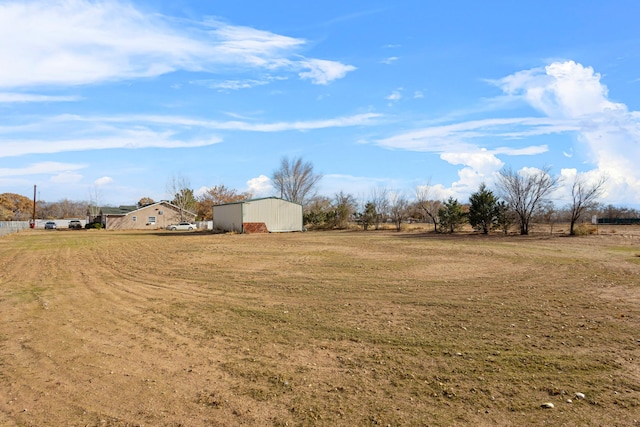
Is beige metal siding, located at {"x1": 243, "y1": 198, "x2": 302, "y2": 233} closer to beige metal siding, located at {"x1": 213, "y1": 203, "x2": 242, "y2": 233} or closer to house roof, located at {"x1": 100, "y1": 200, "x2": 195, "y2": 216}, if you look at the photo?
beige metal siding, located at {"x1": 213, "y1": 203, "x2": 242, "y2": 233}

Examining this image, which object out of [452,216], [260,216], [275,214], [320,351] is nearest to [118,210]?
[260,216]

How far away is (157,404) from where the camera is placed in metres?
4.40

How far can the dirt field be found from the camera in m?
4.27

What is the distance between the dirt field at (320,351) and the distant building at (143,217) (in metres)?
52.9

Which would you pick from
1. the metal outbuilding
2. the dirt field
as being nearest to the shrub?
the dirt field

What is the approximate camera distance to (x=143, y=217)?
209 feet

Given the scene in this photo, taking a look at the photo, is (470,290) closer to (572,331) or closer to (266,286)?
(572,331)

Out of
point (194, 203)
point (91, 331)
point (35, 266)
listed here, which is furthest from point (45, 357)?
point (194, 203)

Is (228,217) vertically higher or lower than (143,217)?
lower

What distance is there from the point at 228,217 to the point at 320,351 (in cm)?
4024

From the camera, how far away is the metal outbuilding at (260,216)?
1667 inches

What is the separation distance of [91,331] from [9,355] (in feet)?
4.32

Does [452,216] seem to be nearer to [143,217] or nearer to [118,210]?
[143,217]

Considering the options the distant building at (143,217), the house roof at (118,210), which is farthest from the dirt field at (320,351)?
the house roof at (118,210)
